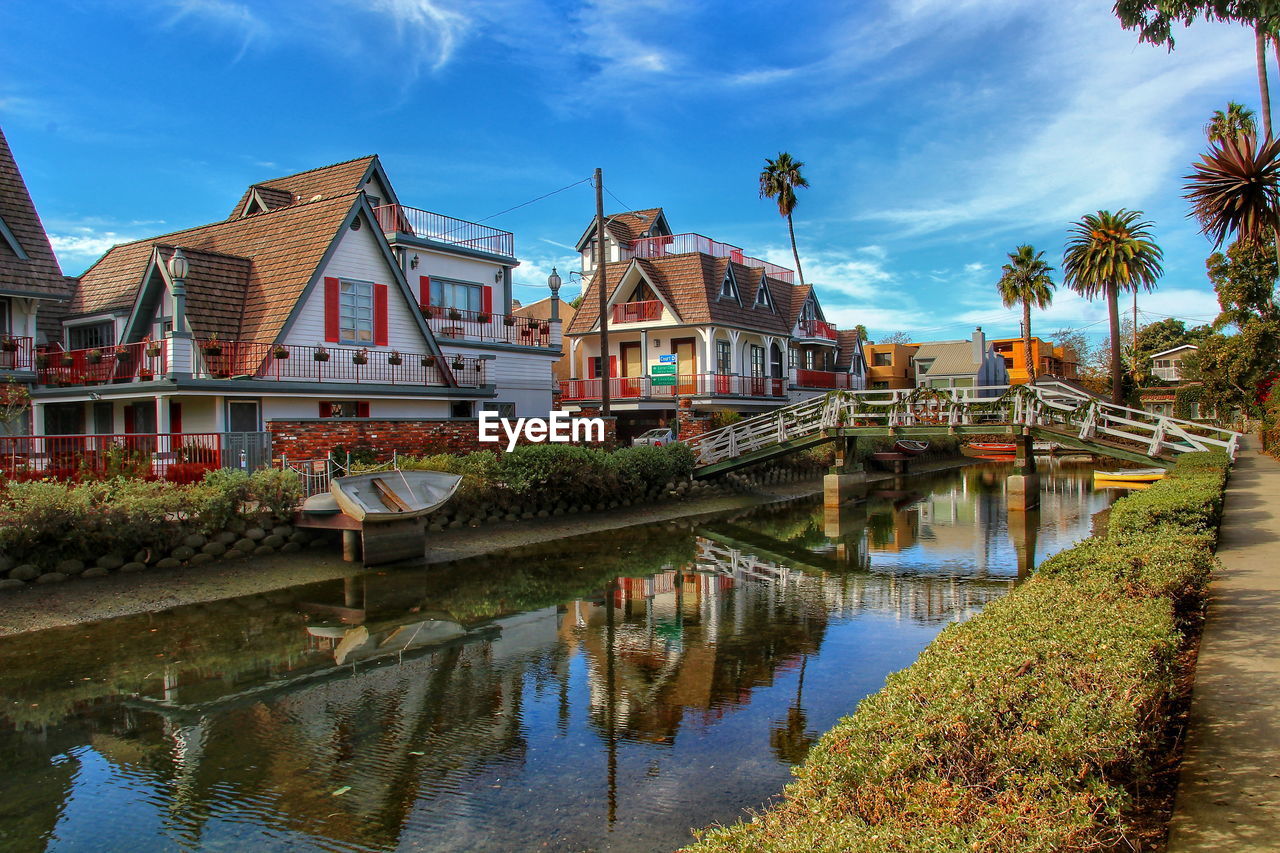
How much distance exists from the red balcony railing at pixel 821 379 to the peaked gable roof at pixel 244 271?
29.1 m

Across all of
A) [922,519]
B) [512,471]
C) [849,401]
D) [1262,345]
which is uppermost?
[1262,345]

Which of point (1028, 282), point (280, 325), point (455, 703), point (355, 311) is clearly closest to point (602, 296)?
point (355, 311)

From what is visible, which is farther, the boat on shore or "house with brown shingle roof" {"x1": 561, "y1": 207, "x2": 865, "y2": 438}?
"house with brown shingle roof" {"x1": 561, "y1": 207, "x2": 865, "y2": 438}

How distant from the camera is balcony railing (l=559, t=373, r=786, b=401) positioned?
39562 mm

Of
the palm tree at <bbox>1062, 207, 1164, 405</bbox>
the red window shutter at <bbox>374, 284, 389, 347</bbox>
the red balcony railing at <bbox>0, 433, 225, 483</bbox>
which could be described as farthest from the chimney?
the red balcony railing at <bbox>0, 433, 225, 483</bbox>

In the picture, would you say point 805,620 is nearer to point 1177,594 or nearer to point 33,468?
point 1177,594

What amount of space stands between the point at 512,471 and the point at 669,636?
1150 cm

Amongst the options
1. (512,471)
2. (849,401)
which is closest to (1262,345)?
(849,401)

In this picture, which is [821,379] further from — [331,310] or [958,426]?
[331,310]

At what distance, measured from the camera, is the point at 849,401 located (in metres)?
31.1

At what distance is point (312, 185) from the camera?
31438mm

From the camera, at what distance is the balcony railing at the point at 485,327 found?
31.1 metres

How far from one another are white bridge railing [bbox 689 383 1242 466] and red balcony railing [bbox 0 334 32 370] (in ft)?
71.6

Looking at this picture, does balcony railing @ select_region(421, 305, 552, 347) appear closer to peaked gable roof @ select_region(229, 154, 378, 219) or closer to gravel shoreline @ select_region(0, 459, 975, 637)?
peaked gable roof @ select_region(229, 154, 378, 219)
